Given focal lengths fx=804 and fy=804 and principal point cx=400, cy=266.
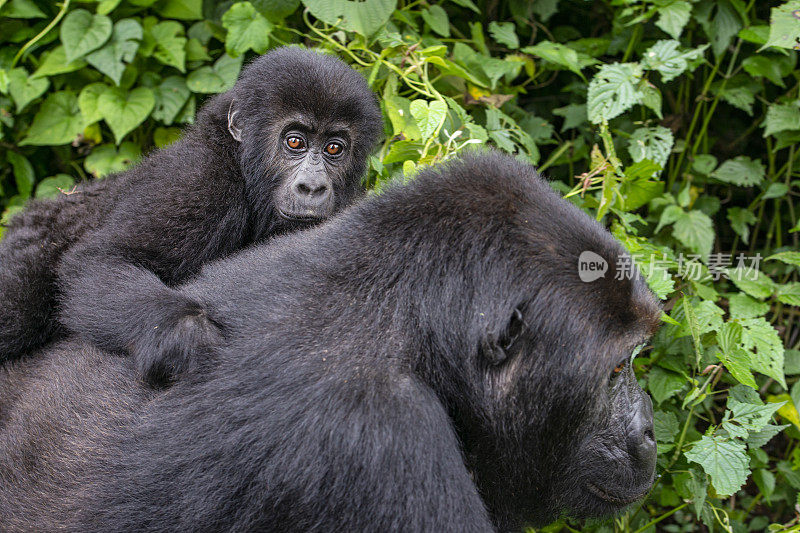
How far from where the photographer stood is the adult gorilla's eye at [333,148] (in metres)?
3.55

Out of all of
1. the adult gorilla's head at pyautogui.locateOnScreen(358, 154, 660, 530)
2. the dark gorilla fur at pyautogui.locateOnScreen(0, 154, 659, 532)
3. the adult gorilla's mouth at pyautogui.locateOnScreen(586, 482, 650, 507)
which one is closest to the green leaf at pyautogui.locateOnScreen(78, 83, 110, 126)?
the dark gorilla fur at pyautogui.locateOnScreen(0, 154, 659, 532)

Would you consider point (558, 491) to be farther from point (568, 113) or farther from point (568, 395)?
point (568, 113)

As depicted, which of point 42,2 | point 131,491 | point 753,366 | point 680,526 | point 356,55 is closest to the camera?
point 131,491

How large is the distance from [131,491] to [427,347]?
0.83m

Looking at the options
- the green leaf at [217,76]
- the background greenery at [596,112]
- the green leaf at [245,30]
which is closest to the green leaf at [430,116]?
the background greenery at [596,112]

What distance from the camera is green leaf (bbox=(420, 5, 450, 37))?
4160 millimetres

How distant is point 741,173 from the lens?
4.47 metres

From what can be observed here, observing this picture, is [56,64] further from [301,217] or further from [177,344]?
[177,344]

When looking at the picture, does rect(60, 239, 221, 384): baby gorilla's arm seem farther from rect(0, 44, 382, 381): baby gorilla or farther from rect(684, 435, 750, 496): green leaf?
rect(684, 435, 750, 496): green leaf

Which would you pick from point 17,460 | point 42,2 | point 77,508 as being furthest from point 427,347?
point 42,2

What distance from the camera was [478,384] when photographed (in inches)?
81.5

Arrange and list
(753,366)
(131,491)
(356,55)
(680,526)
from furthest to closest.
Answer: (680,526) → (356,55) → (753,366) → (131,491)

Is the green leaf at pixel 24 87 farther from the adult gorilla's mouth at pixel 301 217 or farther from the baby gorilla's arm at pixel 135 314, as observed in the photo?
the adult gorilla's mouth at pixel 301 217

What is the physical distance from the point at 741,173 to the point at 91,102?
3.64 m
